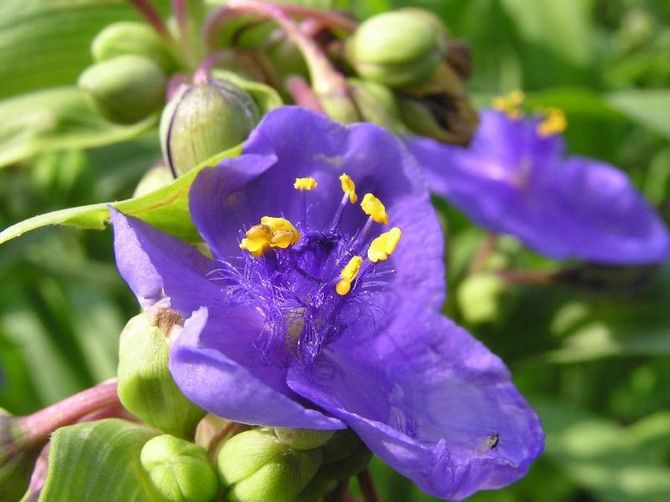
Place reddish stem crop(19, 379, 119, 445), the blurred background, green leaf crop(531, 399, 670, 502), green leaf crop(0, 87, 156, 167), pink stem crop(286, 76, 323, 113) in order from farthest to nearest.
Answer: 1. green leaf crop(531, 399, 670, 502)
2. the blurred background
3. green leaf crop(0, 87, 156, 167)
4. pink stem crop(286, 76, 323, 113)
5. reddish stem crop(19, 379, 119, 445)

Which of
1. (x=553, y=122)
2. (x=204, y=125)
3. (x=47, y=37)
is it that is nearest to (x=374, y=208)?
(x=204, y=125)

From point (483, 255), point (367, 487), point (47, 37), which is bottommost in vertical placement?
point (483, 255)

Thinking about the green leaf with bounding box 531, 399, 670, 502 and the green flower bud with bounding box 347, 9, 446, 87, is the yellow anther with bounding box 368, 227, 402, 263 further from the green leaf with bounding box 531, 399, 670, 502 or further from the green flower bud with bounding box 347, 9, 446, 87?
the green leaf with bounding box 531, 399, 670, 502

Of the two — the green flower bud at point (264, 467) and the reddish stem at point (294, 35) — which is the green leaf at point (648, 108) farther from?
the green flower bud at point (264, 467)

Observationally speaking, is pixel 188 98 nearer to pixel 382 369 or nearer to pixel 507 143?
pixel 382 369

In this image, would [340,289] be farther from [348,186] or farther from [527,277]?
[527,277]

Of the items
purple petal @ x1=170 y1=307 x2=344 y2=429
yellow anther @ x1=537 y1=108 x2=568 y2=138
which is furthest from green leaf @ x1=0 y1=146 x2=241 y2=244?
yellow anther @ x1=537 y1=108 x2=568 y2=138

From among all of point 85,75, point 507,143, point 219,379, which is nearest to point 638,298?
point 507,143
